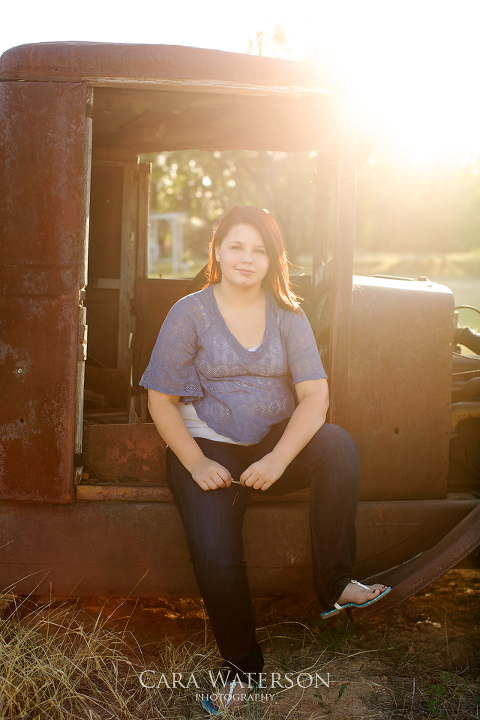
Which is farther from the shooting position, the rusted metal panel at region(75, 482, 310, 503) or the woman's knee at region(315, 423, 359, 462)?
the rusted metal panel at region(75, 482, 310, 503)

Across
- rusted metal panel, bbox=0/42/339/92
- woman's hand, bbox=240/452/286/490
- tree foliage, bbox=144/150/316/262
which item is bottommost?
woman's hand, bbox=240/452/286/490

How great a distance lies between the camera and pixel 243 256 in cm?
232

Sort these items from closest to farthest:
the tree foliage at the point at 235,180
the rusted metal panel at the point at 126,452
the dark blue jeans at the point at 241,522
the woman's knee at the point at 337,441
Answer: the dark blue jeans at the point at 241,522 < the woman's knee at the point at 337,441 < the rusted metal panel at the point at 126,452 < the tree foliage at the point at 235,180

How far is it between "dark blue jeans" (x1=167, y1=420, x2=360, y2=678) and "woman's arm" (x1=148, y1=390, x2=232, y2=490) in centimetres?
6

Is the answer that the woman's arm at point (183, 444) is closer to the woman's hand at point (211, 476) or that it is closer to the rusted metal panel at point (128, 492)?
the woman's hand at point (211, 476)

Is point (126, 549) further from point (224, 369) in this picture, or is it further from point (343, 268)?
point (343, 268)

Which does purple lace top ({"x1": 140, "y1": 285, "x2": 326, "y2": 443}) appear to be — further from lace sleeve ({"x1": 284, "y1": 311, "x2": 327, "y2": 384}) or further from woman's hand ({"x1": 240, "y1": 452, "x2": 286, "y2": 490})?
woman's hand ({"x1": 240, "y1": 452, "x2": 286, "y2": 490})

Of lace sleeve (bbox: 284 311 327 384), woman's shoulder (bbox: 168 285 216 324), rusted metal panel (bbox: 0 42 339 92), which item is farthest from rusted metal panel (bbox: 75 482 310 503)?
rusted metal panel (bbox: 0 42 339 92)

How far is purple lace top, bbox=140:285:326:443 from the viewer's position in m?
2.29

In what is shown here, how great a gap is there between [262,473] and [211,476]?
0.18 metres

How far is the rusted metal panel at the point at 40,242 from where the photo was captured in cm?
225

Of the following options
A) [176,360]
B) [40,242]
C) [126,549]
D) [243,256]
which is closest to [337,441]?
[176,360]

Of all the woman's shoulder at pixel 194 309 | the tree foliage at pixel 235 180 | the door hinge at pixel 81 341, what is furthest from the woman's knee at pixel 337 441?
the tree foliage at pixel 235 180

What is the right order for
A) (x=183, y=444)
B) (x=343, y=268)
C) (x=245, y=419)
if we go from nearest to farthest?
1. (x=183, y=444)
2. (x=245, y=419)
3. (x=343, y=268)
